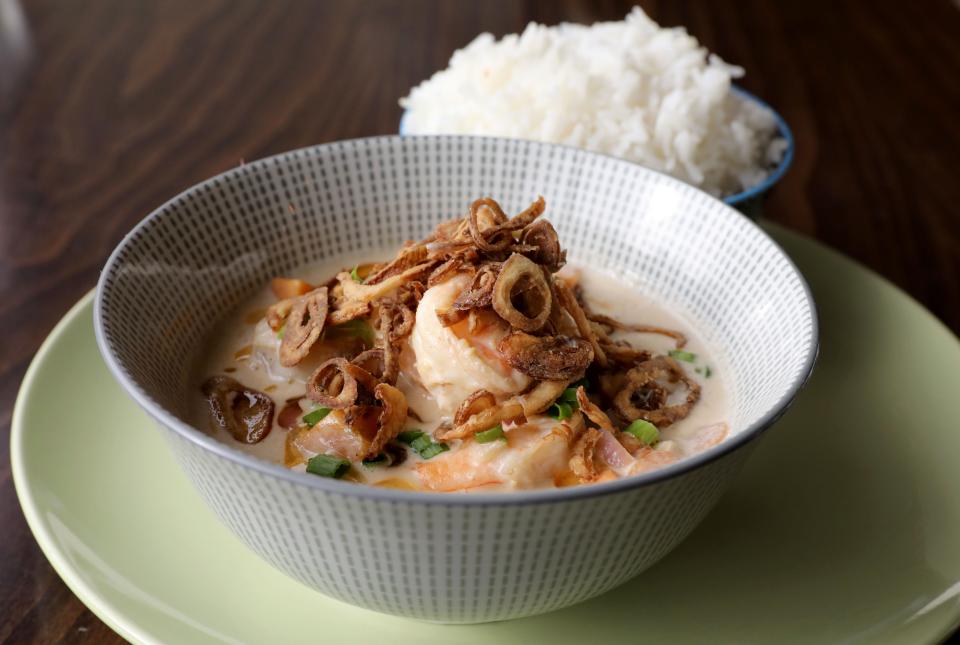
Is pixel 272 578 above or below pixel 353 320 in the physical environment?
below

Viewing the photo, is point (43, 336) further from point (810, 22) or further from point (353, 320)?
point (810, 22)

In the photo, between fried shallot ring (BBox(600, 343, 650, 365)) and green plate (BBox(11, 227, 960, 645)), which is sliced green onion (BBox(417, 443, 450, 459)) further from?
fried shallot ring (BBox(600, 343, 650, 365))

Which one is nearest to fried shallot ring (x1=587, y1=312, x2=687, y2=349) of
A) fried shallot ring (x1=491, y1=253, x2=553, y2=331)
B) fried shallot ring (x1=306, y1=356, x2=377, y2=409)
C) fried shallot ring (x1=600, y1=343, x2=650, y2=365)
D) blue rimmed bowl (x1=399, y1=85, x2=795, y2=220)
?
fried shallot ring (x1=600, y1=343, x2=650, y2=365)

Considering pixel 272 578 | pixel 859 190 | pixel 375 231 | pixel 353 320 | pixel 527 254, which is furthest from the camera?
pixel 859 190

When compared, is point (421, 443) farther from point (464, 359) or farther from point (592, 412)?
point (592, 412)

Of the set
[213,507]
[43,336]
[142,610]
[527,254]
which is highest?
[527,254]

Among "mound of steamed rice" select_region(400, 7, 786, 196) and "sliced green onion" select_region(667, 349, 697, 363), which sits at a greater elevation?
"mound of steamed rice" select_region(400, 7, 786, 196)

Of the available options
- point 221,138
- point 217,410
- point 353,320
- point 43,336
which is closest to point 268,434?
point 217,410
